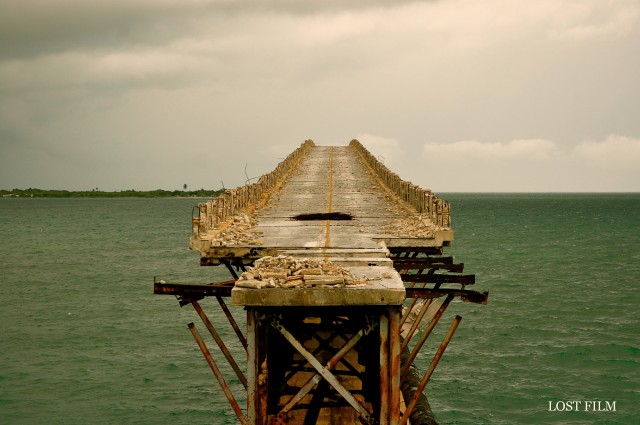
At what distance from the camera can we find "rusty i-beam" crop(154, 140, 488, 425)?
1212cm

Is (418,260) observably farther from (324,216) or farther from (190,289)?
(324,216)

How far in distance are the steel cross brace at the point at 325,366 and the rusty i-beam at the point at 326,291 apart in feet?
0.09

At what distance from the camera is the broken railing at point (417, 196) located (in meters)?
19.9

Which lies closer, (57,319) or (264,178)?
(264,178)

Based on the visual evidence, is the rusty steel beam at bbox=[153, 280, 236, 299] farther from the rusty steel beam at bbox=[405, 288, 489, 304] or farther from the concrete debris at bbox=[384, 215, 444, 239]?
the concrete debris at bbox=[384, 215, 444, 239]

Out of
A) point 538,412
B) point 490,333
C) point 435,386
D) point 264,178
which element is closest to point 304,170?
point 264,178

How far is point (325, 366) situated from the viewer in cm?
1220

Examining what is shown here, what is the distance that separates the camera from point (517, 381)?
28703mm

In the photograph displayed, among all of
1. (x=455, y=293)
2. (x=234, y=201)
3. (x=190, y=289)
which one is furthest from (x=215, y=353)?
(x=455, y=293)

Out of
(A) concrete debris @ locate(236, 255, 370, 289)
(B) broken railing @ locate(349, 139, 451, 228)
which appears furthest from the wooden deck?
(A) concrete debris @ locate(236, 255, 370, 289)

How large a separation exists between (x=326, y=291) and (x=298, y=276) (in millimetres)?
754

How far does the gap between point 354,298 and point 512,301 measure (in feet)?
122

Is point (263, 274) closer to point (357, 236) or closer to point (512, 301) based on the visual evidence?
point (357, 236)

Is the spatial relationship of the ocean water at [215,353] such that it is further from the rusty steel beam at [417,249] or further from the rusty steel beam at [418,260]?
the rusty steel beam at [418,260]
